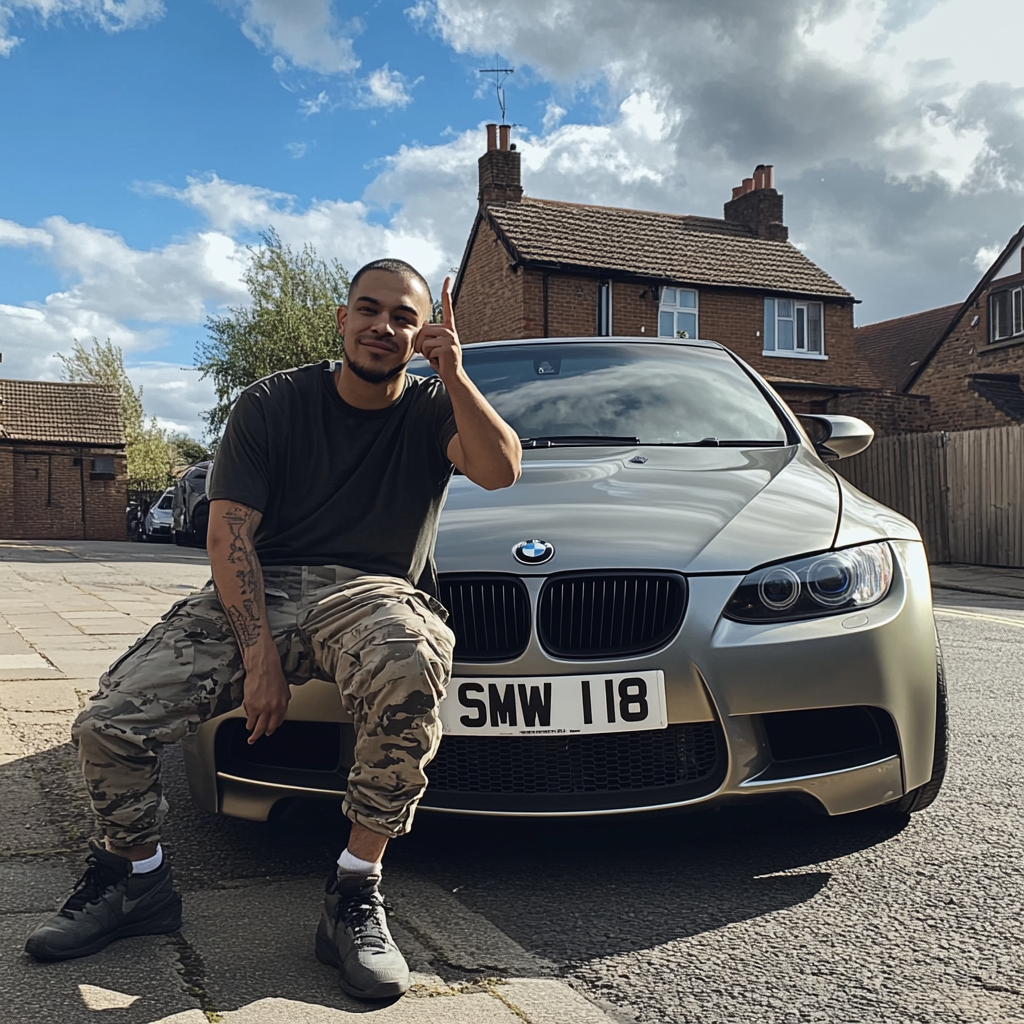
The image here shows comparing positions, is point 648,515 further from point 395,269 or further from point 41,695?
point 41,695

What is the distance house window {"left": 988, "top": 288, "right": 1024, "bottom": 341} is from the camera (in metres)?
25.4

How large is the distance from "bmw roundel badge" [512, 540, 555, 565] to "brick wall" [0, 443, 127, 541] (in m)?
36.4

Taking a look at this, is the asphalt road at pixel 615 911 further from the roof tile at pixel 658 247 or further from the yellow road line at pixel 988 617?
the roof tile at pixel 658 247

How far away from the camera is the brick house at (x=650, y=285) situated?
25.5 meters

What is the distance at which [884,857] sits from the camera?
3.01 m

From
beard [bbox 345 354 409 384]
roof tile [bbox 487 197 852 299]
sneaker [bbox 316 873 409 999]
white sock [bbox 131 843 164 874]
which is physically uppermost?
roof tile [bbox 487 197 852 299]

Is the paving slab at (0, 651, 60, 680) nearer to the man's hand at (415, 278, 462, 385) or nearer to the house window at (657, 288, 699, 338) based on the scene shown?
the man's hand at (415, 278, 462, 385)

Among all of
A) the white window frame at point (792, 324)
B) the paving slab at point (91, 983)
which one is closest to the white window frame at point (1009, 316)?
the white window frame at point (792, 324)

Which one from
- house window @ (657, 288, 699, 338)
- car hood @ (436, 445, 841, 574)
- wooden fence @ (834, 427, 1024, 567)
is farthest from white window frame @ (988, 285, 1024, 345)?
car hood @ (436, 445, 841, 574)

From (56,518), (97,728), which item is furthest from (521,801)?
(56,518)

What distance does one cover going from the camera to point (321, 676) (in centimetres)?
262

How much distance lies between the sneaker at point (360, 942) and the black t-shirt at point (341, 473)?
0.76 metres

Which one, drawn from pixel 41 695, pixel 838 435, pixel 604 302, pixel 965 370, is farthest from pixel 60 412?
pixel 838 435

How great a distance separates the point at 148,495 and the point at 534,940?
42.0 m
